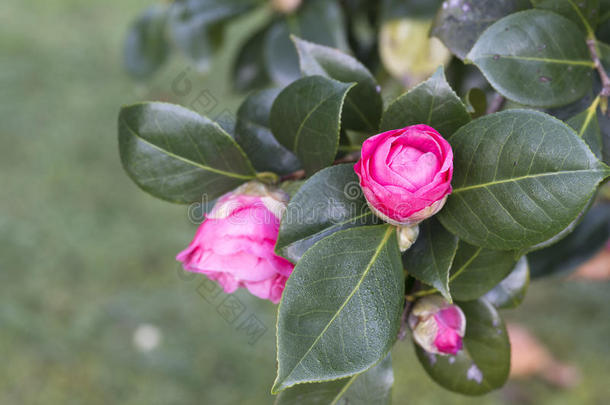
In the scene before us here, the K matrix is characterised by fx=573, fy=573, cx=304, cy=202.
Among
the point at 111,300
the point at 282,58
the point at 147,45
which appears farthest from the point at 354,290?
the point at 111,300

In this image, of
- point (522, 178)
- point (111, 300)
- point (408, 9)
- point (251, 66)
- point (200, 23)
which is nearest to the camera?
point (522, 178)

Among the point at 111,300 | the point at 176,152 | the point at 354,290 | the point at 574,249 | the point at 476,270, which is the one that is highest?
the point at 176,152

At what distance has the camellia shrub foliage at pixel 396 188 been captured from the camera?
45cm

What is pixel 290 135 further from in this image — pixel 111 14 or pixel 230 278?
pixel 111 14

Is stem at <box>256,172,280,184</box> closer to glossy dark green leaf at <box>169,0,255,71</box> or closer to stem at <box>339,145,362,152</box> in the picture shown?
stem at <box>339,145,362,152</box>

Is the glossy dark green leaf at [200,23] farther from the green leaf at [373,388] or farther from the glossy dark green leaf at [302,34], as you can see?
the green leaf at [373,388]

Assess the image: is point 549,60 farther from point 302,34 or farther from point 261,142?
point 302,34

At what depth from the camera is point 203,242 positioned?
544 mm

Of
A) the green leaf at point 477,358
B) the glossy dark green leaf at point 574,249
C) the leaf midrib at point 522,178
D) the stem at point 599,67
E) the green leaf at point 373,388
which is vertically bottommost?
the glossy dark green leaf at point 574,249

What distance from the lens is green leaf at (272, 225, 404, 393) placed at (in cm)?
44

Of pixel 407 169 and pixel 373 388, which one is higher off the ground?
pixel 407 169

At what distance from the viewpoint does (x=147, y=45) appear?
4.42ft

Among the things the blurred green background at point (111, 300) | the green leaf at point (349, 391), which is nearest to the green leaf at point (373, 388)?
the green leaf at point (349, 391)

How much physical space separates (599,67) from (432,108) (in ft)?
0.68
